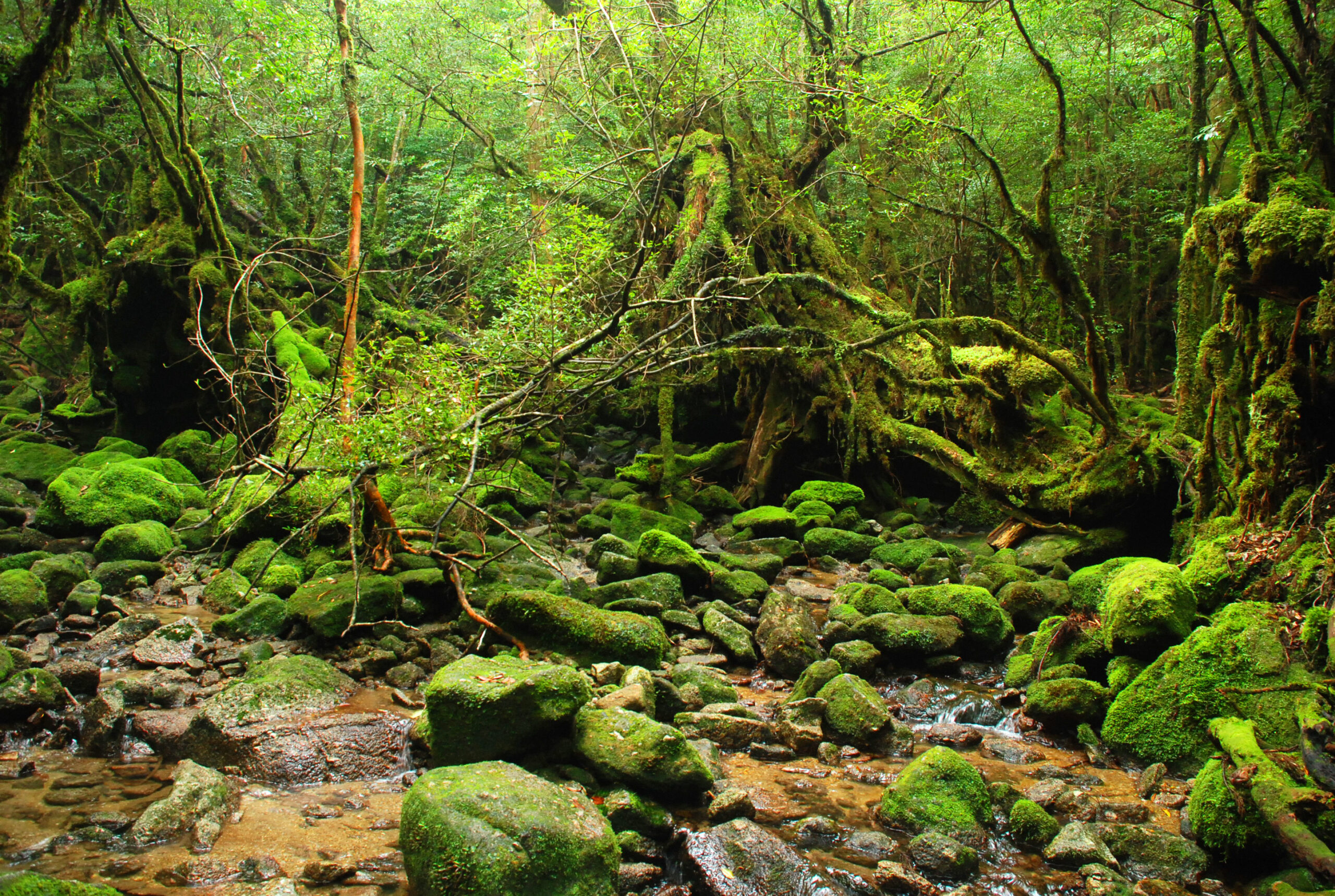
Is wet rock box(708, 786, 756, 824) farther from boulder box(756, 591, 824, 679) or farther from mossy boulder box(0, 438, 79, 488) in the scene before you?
mossy boulder box(0, 438, 79, 488)

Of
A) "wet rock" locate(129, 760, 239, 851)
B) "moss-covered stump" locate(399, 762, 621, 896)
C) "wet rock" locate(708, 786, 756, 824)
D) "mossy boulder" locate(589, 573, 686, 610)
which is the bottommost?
"mossy boulder" locate(589, 573, 686, 610)

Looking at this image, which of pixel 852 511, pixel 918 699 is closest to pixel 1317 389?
pixel 918 699

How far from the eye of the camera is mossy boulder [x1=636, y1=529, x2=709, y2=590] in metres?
8.84

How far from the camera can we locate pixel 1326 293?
556 cm

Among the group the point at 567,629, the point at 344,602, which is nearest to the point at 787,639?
the point at 567,629

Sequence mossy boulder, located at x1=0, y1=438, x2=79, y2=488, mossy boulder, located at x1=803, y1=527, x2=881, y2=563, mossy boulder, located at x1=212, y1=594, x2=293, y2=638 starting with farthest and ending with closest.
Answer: mossy boulder, located at x1=0, y1=438, x2=79, y2=488 → mossy boulder, located at x1=803, y1=527, x2=881, y2=563 → mossy boulder, located at x1=212, y1=594, x2=293, y2=638

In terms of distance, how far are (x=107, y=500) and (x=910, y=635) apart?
1028 cm

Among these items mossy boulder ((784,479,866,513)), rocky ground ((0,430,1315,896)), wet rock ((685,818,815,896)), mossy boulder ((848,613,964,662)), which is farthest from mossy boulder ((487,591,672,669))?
mossy boulder ((784,479,866,513))

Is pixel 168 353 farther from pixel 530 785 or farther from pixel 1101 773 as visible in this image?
pixel 1101 773

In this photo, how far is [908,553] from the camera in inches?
412

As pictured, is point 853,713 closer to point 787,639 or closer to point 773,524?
point 787,639

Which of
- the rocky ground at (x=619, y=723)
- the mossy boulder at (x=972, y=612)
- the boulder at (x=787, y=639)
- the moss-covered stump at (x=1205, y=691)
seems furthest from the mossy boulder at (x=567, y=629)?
the moss-covered stump at (x=1205, y=691)

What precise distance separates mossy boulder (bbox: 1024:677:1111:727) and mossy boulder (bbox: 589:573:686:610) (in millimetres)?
3633

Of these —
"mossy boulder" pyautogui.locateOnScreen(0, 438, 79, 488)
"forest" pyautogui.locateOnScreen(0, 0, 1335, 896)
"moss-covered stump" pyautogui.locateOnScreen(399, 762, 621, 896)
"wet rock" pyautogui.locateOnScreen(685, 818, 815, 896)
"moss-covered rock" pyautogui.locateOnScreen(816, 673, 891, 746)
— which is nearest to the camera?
"moss-covered stump" pyautogui.locateOnScreen(399, 762, 621, 896)
